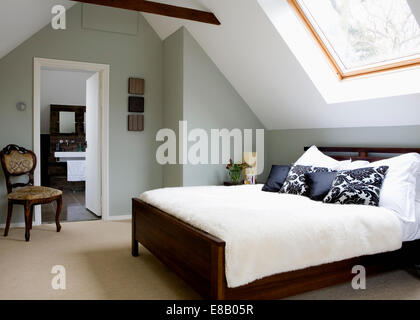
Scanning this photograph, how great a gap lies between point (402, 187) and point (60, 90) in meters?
6.86

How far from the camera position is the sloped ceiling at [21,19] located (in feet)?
11.8

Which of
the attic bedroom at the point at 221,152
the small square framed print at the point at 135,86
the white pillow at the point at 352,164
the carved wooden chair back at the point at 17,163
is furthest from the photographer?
the small square framed print at the point at 135,86

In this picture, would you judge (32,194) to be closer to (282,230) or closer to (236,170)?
(236,170)

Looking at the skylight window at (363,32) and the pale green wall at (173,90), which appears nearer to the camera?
the skylight window at (363,32)

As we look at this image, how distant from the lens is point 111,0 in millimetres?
4090

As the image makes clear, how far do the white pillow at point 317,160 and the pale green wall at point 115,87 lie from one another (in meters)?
2.21

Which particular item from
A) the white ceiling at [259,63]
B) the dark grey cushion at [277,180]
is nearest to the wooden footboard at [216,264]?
the dark grey cushion at [277,180]

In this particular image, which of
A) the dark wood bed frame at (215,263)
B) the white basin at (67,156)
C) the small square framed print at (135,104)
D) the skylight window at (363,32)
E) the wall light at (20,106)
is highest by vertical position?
the skylight window at (363,32)

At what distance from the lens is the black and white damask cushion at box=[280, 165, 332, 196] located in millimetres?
3715

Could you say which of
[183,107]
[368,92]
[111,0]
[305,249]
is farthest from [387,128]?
[111,0]

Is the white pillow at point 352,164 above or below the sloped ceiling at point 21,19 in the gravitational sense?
below

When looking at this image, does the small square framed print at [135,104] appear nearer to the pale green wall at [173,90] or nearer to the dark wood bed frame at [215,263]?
the pale green wall at [173,90]

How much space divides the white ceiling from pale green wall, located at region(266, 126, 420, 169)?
7cm
